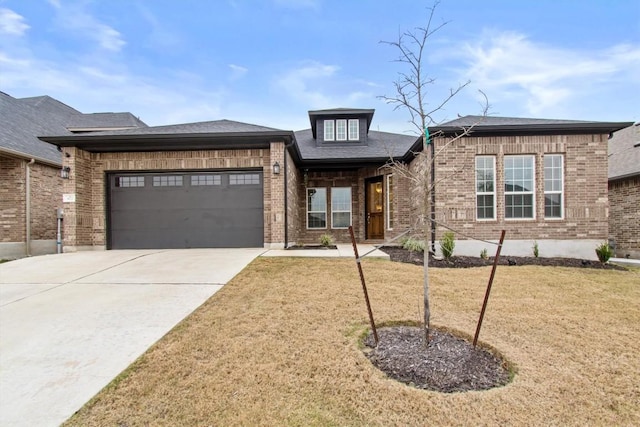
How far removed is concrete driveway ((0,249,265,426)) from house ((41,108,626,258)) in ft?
8.12

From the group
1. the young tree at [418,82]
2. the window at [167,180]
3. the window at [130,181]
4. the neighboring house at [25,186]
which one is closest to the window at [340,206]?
the window at [167,180]

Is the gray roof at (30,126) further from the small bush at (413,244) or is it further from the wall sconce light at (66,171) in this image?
the small bush at (413,244)

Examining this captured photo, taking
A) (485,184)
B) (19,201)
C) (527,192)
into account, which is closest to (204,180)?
(19,201)

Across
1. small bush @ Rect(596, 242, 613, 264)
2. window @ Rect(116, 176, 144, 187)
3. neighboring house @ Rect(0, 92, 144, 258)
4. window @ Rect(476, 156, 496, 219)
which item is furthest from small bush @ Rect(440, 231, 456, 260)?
neighboring house @ Rect(0, 92, 144, 258)

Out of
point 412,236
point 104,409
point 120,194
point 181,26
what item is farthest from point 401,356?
point 181,26

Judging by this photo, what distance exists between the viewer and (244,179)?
940 cm

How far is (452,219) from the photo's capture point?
8.27 meters

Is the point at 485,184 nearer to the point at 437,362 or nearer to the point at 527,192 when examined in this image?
the point at 527,192

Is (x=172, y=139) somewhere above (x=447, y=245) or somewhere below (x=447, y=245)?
above

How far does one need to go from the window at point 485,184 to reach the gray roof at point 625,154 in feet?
17.1

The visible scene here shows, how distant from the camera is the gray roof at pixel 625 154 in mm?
9852

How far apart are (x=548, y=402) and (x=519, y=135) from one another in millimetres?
8178

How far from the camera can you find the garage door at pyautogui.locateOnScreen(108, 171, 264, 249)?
934 centimetres

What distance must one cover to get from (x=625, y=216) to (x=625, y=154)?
2887mm
